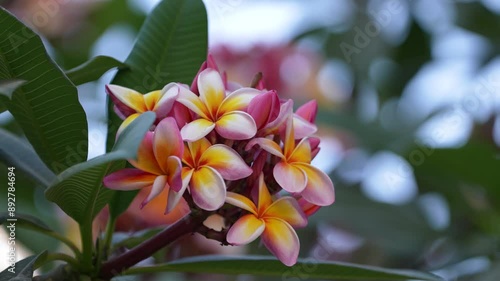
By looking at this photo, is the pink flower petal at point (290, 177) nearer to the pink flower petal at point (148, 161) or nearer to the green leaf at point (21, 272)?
the pink flower petal at point (148, 161)

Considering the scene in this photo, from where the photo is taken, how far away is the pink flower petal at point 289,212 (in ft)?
2.04

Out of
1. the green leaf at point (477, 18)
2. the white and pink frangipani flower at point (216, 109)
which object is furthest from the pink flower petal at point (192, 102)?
the green leaf at point (477, 18)

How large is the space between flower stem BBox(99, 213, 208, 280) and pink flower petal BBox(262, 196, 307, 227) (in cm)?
6

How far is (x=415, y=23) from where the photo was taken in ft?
6.20

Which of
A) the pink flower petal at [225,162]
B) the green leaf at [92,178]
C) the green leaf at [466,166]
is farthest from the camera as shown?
the green leaf at [466,166]

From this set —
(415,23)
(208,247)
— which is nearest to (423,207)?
(208,247)

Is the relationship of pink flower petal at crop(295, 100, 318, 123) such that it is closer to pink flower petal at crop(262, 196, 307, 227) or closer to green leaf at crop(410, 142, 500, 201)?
pink flower petal at crop(262, 196, 307, 227)

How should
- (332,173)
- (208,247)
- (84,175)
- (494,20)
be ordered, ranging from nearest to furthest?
(84,175)
(208,247)
(332,173)
(494,20)

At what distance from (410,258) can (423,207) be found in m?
0.12

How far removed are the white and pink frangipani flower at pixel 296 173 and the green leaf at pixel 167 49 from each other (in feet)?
0.57

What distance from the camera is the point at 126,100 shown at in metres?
0.64

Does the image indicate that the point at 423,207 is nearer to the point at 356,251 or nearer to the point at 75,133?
the point at 356,251

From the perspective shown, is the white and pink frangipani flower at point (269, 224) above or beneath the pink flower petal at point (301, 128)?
beneath

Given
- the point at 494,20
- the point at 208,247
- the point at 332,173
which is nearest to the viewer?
the point at 208,247
